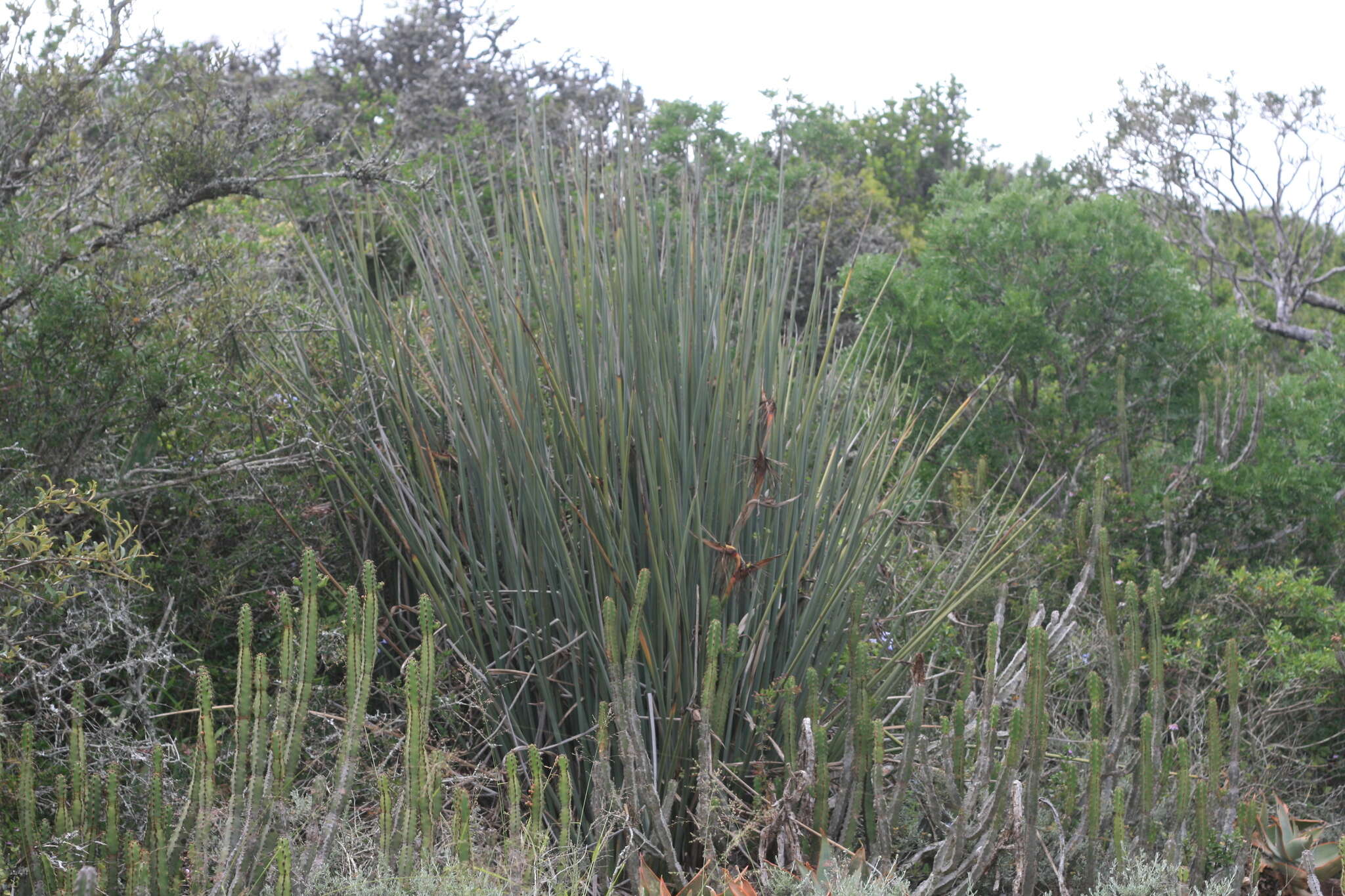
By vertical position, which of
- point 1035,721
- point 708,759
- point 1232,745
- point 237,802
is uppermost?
point 1035,721

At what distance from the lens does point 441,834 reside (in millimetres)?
2996

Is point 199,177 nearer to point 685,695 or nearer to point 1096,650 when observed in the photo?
point 685,695

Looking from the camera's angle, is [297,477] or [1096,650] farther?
[1096,650]

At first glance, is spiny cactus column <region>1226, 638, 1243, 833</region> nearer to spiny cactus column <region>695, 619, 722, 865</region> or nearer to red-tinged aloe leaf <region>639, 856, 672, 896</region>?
spiny cactus column <region>695, 619, 722, 865</region>

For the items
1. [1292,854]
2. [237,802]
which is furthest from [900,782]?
[237,802]

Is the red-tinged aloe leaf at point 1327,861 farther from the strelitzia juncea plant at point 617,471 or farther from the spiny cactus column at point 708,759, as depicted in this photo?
the spiny cactus column at point 708,759

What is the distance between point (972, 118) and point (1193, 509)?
9007 mm

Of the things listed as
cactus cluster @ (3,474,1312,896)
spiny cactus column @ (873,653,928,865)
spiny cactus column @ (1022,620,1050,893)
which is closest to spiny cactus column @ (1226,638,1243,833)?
cactus cluster @ (3,474,1312,896)

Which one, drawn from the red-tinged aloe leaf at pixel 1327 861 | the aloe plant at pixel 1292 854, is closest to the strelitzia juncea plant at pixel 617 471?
the aloe plant at pixel 1292 854

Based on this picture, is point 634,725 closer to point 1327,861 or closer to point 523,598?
point 523,598

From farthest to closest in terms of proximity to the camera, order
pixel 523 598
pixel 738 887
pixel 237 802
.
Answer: pixel 523 598, pixel 738 887, pixel 237 802

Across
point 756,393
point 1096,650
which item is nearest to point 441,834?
point 756,393

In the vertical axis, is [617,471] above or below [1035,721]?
above

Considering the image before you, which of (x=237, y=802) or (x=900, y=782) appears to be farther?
(x=900, y=782)
